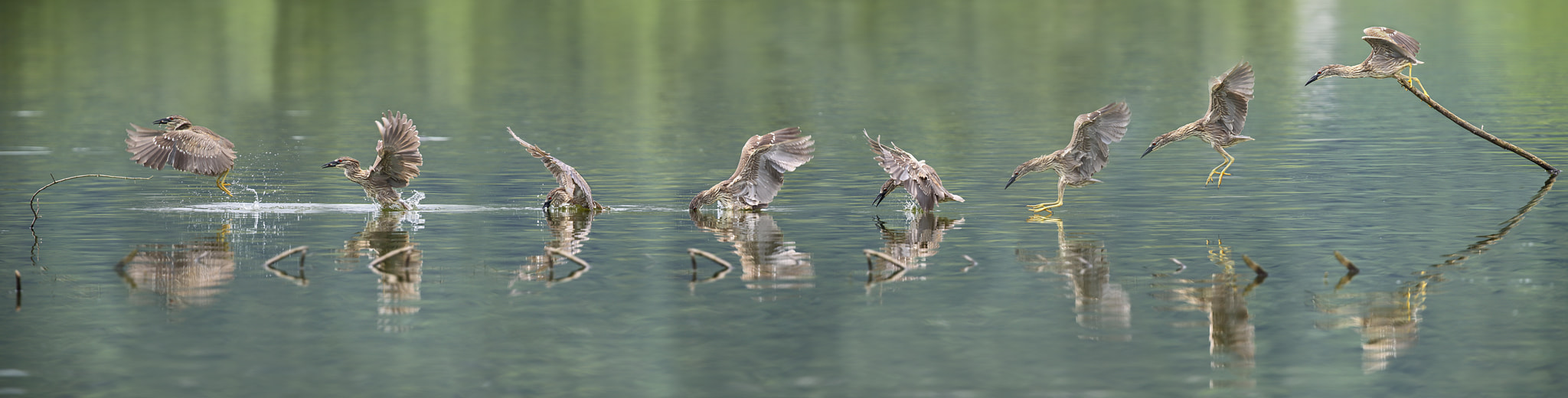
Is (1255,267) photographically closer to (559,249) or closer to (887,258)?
(887,258)

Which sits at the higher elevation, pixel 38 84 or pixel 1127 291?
pixel 38 84

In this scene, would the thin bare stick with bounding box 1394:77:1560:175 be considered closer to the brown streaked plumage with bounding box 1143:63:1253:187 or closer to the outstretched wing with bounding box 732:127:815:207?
the brown streaked plumage with bounding box 1143:63:1253:187

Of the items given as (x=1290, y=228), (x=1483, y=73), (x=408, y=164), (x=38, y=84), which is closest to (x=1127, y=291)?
(x=1290, y=228)

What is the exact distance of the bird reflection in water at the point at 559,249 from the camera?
15281mm

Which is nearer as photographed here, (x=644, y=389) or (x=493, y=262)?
(x=644, y=389)

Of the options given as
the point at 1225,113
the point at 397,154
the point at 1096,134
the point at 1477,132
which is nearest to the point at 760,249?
the point at 1096,134

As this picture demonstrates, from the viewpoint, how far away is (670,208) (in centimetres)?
2053

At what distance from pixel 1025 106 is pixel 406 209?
18.4 metres

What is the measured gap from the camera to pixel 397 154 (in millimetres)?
19969

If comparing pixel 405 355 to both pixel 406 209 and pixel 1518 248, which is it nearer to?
pixel 406 209

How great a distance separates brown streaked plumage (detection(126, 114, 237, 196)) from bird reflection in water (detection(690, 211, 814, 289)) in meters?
5.54

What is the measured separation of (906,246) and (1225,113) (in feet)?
17.3

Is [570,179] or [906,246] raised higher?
[570,179]

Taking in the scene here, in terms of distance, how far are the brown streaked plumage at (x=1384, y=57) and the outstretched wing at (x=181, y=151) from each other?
12342 mm
